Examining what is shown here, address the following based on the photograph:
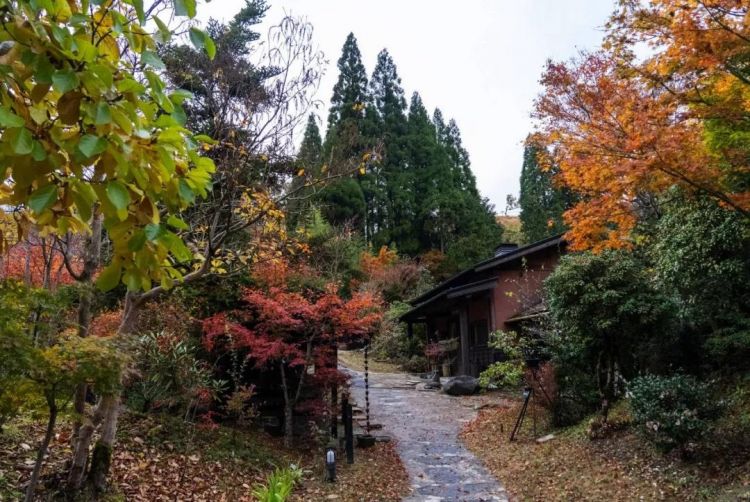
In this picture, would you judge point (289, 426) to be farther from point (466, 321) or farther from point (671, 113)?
point (466, 321)

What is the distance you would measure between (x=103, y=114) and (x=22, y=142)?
23cm

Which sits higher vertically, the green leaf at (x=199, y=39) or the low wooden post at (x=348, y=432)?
the green leaf at (x=199, y=39)

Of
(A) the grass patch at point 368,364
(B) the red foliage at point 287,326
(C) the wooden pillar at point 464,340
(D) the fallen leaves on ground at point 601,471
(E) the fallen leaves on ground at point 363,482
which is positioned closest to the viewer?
(D) the fallen leaves on ground at point 601,471

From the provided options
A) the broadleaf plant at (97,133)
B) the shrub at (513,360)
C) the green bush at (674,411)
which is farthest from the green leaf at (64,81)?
the shrub at (513,360)

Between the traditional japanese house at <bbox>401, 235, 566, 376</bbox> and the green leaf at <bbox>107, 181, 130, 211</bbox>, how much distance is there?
1613 centimetres

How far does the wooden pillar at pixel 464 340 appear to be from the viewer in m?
19.6

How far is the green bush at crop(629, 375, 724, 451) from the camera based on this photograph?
668 cm

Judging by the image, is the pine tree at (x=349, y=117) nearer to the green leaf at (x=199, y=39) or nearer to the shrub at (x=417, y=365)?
the shrub at (x=417, y=365)

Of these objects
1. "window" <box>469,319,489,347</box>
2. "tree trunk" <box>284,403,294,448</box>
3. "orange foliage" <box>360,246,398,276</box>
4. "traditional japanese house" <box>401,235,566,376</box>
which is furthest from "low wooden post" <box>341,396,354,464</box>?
"orange foliage" <box>360,246,398,276</box>

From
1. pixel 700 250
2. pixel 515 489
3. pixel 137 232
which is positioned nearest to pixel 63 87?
pixel 137 232

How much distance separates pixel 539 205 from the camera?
107 feet

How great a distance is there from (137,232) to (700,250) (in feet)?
28.9

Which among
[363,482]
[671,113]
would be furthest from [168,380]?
[671,113]

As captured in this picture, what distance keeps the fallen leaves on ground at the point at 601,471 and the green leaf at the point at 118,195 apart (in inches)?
258
